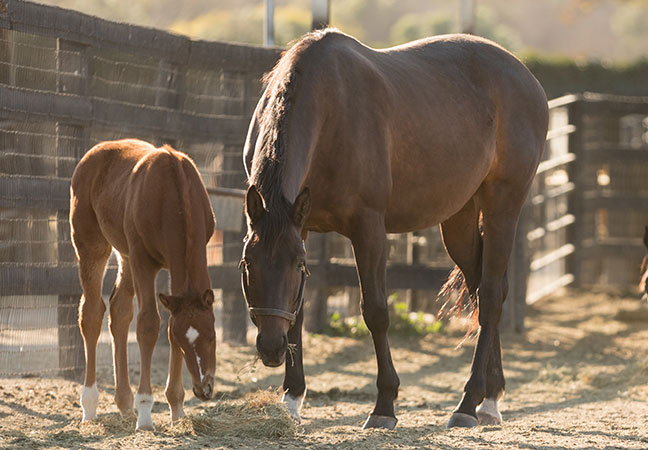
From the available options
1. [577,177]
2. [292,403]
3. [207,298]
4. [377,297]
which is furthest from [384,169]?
[577,177]

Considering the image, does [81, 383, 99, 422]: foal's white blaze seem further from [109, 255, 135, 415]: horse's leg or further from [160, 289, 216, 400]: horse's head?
[160, 289, 216, 400]: horse's head

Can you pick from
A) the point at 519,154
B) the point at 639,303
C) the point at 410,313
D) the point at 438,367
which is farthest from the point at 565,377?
the point at 639,303

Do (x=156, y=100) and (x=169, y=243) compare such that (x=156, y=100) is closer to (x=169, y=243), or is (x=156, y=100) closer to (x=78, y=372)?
(x=78, y=372)

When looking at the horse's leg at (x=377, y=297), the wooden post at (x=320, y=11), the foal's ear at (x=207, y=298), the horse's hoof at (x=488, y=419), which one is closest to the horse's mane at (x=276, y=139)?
the foal's ear at (x=207, y=298)

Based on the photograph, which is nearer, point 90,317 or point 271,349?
point 271,349

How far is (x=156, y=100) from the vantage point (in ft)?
24.2

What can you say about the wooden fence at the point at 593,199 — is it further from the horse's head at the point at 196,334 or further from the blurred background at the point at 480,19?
the blurred background at the point at 480,19

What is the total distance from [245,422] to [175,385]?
1.51 ft

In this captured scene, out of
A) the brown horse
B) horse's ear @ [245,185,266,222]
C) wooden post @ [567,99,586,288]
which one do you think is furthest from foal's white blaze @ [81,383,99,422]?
wooden post @ [567,99,586,288]

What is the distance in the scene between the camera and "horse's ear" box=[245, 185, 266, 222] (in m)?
4.10

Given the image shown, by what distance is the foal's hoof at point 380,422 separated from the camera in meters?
4.84

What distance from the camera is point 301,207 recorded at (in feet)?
13.8

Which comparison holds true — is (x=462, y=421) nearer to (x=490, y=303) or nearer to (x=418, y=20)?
(x=490, y=303)

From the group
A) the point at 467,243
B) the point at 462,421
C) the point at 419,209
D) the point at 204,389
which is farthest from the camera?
the point at 467,243
